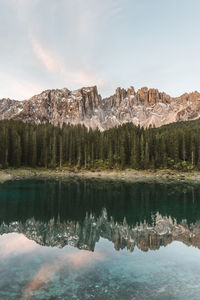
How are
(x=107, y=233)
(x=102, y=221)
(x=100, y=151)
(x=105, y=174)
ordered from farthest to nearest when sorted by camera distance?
(x=100, y=151) → (x=105, y=174) → (x=102, y=221) → (x=107, y=233)

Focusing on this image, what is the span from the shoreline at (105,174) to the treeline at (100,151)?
4.12m

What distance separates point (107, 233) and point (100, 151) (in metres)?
76.1

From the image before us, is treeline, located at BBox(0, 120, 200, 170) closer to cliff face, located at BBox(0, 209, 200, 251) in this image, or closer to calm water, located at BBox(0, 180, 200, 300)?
calm water, located at BBox(0, 180, 200, 300)

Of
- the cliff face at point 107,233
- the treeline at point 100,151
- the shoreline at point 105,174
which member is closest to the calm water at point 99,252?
the cliff face at point 107,233

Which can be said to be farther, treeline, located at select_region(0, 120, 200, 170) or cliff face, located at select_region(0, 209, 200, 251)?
treeline, located at select_region(0, 120, 200, 170)

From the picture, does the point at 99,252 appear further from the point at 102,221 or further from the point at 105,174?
the point at 105,174

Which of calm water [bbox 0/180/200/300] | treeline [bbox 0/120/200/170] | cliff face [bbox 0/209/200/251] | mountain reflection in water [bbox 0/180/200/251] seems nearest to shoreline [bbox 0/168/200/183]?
treeline [bbox 0/120/200/170]

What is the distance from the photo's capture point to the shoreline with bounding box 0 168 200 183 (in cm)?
6906

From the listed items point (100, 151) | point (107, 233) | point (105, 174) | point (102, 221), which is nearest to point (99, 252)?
point (107, 233)

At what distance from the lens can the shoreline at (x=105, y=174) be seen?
227 ft

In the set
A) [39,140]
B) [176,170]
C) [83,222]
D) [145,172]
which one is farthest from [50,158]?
[83,222]

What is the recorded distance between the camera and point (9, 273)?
11.7m

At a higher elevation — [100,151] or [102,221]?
[100,151]

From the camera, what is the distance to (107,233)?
63.7 ft
